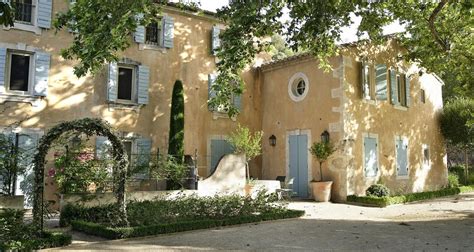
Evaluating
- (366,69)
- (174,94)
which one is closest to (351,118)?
(366,69)

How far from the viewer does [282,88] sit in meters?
17.7

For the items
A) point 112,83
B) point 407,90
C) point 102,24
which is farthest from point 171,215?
point 407,90

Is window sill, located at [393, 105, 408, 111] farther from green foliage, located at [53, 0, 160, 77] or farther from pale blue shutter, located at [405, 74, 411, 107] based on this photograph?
green foliage, located at [53, 0, 160, 77]

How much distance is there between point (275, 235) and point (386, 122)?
→ 415 inches

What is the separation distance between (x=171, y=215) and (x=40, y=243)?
3.04m

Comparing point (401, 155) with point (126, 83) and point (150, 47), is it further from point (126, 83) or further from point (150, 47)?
point (126, 83)

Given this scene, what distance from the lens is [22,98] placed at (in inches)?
500

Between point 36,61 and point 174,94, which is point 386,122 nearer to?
point 174,94

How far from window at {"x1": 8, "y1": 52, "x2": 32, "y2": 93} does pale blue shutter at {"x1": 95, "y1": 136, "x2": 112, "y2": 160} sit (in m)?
2.69

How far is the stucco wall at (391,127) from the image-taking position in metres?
15.5

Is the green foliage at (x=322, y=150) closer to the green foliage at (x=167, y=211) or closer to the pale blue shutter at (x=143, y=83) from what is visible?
the green foliage at (x=167, y=211)

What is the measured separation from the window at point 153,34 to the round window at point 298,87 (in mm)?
5638

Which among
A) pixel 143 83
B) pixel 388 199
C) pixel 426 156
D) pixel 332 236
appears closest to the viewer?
pixel 332 236

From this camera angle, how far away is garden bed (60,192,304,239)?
838 centimetres
